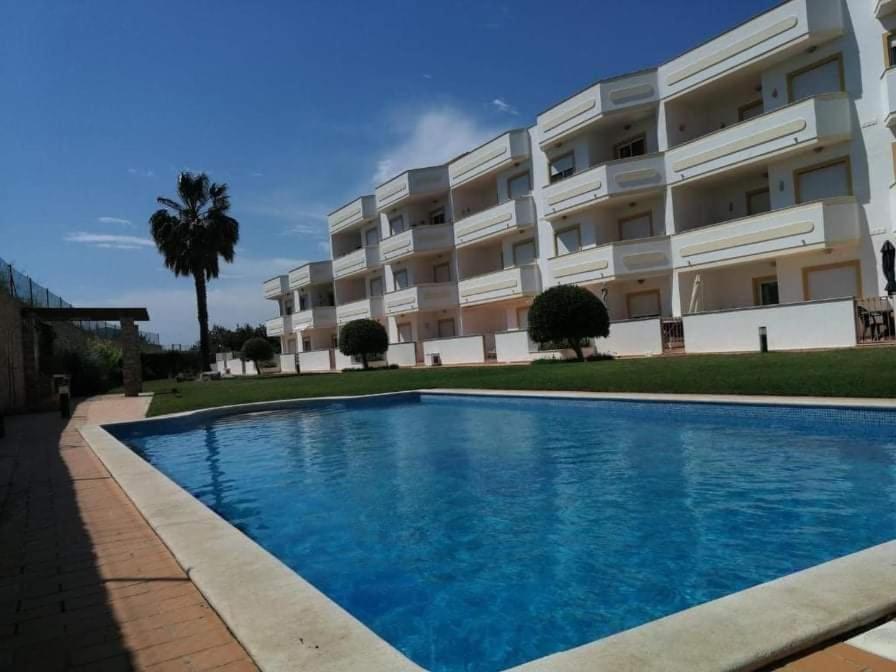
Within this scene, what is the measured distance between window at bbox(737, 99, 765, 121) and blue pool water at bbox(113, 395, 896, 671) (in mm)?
15862

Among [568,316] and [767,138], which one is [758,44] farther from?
[568,316]

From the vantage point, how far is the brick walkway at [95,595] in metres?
2.86

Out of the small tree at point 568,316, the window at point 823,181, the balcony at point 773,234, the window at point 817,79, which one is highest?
the window at point 817,79

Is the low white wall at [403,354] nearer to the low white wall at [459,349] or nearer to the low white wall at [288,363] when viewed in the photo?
the low white wall at [459,349]

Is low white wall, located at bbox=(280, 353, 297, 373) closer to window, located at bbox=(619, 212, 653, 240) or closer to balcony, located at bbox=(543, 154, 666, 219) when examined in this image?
balcony, located at bbox=(543, 154, 666, 219)

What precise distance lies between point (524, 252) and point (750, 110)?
38.5ft

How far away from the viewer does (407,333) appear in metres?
38.8

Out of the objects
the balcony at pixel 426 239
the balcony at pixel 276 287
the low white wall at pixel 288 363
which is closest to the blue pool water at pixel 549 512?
the balcony at pixel 426 239

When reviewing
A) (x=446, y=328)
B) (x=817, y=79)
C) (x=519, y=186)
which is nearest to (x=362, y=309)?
(x=446, y=328)

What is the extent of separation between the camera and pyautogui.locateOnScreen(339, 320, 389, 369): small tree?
33375mm

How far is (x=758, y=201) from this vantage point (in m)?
22.9

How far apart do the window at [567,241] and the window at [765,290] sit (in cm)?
757

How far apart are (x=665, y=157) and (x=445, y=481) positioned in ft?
65.5

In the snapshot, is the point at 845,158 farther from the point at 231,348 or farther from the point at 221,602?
the point at 231,348
